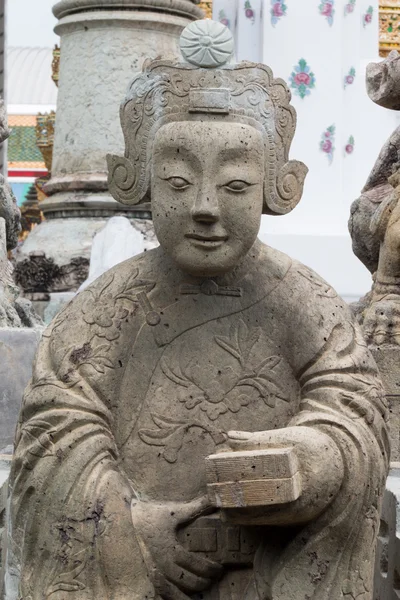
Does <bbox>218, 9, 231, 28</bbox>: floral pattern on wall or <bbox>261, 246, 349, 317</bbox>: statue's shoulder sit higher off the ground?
<bbox>218, 9, 231, 28</bbox>: floral pattern on wall

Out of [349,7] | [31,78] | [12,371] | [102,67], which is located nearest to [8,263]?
[12,371]

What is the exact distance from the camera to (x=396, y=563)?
4367 mm

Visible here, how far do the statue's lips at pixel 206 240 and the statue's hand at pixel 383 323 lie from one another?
177 centimetres

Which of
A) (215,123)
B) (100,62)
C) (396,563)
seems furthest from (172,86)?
(100,62)

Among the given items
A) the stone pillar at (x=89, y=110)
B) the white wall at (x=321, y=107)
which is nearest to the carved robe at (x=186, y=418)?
the stone pillar at (x=89, y=110)

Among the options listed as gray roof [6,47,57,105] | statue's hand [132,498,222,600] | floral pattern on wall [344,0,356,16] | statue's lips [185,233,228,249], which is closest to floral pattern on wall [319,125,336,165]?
floral pattern on wall [344,0,356,16]

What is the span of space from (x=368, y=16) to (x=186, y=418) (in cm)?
816

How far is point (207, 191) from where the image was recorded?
3.62 m

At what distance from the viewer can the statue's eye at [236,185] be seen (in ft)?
12.0

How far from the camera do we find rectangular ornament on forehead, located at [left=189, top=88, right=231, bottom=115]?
146 inches

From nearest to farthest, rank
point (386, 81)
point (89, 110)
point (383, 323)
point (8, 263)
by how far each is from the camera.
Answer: point (383, 323)
point (386, 81)
point (8, 263)
point (89, 110)

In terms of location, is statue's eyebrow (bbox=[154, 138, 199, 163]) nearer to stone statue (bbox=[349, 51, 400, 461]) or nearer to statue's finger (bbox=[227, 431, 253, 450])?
statue's finger (bbox=[227, 431, 253, 450])

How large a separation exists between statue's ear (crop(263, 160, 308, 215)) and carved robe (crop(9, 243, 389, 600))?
12 centimetres

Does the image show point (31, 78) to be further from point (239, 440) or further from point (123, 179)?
point (239, 440)
